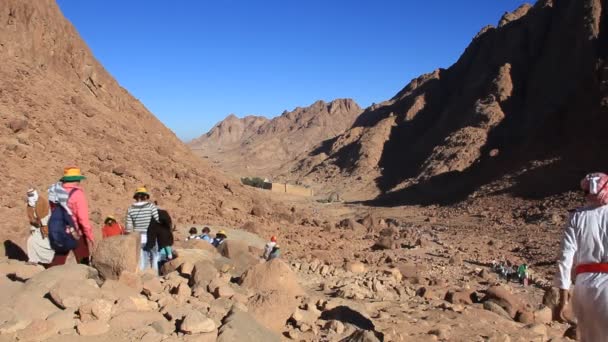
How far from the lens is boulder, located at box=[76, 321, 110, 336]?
361cm

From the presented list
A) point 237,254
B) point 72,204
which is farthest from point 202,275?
point 237,254

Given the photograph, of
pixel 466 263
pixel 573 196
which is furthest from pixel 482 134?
pixel 466 263

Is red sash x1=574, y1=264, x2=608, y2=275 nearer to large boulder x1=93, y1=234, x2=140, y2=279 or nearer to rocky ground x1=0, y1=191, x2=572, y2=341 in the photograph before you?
rocky ground x1=0, y1=191, x2=572, y2=341

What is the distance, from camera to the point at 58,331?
360cm

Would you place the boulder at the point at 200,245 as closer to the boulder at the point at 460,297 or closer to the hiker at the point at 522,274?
the boulder at the point at 460,297

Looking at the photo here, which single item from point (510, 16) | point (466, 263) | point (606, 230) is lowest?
point (466, 263)

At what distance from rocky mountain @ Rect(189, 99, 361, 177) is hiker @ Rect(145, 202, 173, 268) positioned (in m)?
52.8

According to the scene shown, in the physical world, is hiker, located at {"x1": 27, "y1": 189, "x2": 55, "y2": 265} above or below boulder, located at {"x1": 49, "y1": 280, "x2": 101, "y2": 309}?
above

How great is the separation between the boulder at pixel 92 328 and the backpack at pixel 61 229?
1.55 meters

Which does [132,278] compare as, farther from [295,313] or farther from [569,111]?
[569,111]

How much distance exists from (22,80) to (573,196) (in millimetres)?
19525

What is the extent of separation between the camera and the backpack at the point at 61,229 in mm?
4855

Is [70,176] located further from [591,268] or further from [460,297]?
[460,297]

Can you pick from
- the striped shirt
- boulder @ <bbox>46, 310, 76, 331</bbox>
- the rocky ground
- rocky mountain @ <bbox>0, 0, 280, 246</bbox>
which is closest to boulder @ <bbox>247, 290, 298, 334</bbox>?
the rocky ground
